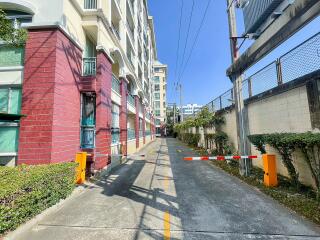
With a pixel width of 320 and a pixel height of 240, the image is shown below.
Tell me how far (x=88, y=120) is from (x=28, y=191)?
602 cm

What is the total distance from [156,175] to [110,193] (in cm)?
291

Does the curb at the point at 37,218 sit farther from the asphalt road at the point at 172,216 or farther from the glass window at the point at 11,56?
the glass window at the point at 11,56

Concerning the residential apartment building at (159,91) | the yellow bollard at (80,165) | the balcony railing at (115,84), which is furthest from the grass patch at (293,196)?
the residential apartment building at (159,91)

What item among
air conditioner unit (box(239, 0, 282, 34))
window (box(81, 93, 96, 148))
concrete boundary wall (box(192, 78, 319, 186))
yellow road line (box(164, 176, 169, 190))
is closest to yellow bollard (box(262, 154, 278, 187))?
concrete boundary wall (box(192, 78, 319, 186))

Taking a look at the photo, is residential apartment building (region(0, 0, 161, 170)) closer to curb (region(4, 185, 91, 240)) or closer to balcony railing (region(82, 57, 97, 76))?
balcony railing (region(82, 57, 97, 76))

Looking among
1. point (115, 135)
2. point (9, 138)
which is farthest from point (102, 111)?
point (9, 138)

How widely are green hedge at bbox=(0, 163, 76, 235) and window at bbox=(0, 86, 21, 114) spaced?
9.73 ft

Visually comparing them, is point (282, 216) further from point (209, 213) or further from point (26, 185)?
point (26, 185)

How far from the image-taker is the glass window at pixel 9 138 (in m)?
7.26

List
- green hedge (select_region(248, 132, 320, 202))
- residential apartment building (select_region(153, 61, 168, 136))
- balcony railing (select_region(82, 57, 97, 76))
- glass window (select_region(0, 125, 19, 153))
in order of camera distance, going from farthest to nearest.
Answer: residential apartment building (select_region(153, 61, 168, 136)), balcony railing (select_region(82, 57, 97, 76)), glass window (select_region(0, 125, 19, 153)), green hedge (select_region(248, 132, 320, 202))

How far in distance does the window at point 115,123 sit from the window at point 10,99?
5.69m

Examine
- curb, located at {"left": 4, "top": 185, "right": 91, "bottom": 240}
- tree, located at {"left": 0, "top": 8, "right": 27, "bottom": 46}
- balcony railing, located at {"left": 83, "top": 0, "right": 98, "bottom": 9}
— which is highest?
balcony railing, located at {"left": 83, "top": 0, "right": 98, "bottom": 9}

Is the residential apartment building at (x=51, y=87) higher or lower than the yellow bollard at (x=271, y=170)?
higher

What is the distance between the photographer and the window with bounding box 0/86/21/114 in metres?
7.46
